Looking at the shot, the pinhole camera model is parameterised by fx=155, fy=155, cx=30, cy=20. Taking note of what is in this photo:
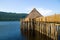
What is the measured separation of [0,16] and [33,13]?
144544 millimetres

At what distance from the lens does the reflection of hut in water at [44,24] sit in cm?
2638

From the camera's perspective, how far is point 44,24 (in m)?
32.1

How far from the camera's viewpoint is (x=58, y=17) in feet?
86.2

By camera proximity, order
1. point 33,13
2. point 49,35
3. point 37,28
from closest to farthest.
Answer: point 49,35, point 37,28, point 33,13

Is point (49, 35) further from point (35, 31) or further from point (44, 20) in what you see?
point (35, 31)

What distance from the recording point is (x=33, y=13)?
47219 mm

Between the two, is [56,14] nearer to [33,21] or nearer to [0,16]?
[33,21]

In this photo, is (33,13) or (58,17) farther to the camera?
(33,13)

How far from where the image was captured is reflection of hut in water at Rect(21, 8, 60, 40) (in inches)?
1038

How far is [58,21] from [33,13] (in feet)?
68.9

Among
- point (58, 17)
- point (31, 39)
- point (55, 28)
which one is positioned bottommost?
point (31, 39)

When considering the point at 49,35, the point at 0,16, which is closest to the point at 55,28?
the point at 49,35

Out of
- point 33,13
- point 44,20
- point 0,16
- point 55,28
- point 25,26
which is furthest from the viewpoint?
point 0,16

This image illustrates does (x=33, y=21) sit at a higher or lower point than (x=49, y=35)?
higher
